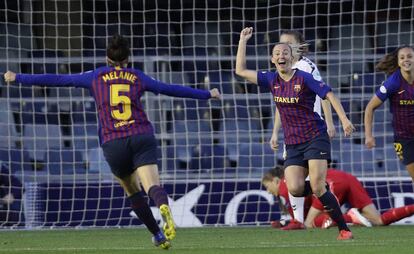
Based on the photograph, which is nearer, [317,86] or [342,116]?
[342,116]

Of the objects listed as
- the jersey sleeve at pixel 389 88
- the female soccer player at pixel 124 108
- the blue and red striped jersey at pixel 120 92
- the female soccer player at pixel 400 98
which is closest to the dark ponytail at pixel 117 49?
the female soccer player at pixel 124 108

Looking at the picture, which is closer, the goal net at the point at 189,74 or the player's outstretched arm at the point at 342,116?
the player's outstretched arm at the point at 342,116

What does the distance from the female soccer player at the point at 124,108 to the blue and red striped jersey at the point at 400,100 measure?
2.55 m

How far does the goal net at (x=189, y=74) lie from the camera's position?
1580cm

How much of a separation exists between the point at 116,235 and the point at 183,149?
15.4ft

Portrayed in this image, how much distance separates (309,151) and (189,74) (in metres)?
7.17

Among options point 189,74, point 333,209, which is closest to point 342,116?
point 333,209

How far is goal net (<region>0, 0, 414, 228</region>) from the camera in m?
15.8

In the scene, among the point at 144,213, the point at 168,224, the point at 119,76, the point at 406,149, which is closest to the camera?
the point at 168,224

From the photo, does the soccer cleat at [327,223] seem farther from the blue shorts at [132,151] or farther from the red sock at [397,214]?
the blue shorts at [132,151]

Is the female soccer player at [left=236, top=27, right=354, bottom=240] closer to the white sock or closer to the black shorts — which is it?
the black shorts

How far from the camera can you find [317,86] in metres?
9.22

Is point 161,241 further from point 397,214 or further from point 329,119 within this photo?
point 397,214

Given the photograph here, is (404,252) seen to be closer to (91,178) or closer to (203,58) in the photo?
(91,178)
